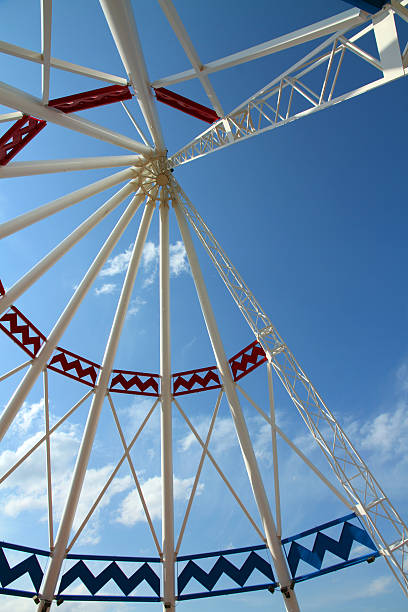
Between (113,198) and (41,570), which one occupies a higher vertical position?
(113,198)

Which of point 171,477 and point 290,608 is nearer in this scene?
point 290,608

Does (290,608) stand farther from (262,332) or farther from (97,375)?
(97,375)

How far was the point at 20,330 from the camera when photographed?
1953 centimetres

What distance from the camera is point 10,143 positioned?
13.4 metres

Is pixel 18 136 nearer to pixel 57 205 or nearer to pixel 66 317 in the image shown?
pixel 57 205

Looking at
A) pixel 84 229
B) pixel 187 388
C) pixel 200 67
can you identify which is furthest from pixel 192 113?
pixel 187 388

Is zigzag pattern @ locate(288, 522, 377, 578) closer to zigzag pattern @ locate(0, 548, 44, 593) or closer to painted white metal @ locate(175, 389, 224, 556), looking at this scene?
painted white metal @ locate(175, 389, 224, 556)

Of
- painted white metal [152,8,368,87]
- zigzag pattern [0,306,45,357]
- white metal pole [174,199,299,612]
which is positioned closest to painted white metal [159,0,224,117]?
painted white metal [152,8,368,87]

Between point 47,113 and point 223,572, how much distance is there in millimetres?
21779

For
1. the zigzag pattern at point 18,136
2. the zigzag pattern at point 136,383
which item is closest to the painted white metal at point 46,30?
the zigzag pattern at point 18,136

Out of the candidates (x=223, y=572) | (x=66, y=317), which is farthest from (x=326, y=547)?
(x=66, y=317)

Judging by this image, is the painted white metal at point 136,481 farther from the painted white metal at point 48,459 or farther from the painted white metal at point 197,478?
the painted white metal at point 48,459

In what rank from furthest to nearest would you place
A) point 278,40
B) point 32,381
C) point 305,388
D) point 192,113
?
point 305,388 < point 32,381 < point 192,113 < point 278,40

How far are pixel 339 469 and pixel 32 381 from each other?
15.3 metres
